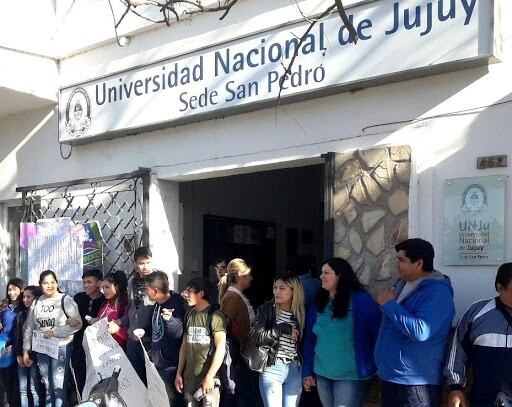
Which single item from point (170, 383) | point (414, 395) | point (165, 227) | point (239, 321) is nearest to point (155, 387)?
point (170, 383)

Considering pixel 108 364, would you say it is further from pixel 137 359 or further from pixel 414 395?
pixel 414 395

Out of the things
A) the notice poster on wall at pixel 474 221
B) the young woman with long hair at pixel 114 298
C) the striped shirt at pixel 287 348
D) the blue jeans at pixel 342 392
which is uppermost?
the notice poster on wall at pixel 474 221

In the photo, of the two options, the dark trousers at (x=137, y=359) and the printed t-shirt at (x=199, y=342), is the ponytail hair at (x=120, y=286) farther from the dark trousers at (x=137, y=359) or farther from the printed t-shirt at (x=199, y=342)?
the printed t-shirt at (x=199, y=342)

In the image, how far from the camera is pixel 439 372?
4227 millimetres

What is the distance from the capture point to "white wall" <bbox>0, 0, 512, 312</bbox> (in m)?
4.77

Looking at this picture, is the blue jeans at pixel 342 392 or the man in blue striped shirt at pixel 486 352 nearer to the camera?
the man in blue striped shirt at pixel 486 352

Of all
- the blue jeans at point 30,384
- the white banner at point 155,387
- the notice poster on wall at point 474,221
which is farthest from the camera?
the blue jeans at point 30,384

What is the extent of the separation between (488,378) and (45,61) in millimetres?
5976

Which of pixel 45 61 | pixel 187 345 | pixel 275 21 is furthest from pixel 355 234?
pixel 45 61

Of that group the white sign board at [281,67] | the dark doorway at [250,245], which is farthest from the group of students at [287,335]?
the dark doorway at [250,245]

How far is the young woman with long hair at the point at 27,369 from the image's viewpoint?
6.77 meters

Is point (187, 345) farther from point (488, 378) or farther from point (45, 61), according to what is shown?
point (45, 61)

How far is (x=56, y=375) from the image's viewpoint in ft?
21.5

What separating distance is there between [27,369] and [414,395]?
14.0ft
